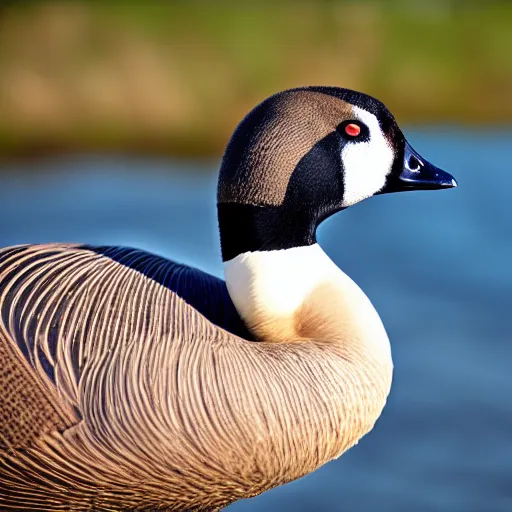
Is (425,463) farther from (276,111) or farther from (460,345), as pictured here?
(276,111)

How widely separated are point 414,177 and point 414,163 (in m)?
0.05

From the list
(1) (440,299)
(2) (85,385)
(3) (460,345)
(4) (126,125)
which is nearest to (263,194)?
(2) (85,385)

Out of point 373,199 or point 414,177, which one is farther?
point 373,199

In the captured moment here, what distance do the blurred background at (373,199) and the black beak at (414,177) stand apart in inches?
94.0

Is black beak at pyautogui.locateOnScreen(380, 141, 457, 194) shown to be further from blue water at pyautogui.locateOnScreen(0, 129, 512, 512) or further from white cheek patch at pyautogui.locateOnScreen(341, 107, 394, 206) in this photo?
blue water at pyautogui.locateOnScreen(0, 129, 512, 512)

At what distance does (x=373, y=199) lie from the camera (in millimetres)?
11484

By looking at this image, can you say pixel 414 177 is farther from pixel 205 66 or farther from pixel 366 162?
pixel 205 66

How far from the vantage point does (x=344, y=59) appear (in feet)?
44.8

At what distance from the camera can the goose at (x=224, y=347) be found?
3494mm

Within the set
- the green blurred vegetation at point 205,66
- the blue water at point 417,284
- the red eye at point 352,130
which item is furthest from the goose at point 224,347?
the green blurred vegetation at point 205,66

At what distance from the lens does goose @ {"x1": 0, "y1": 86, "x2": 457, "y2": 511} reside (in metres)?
3.49

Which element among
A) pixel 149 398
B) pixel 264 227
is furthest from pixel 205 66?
pixel 149 398

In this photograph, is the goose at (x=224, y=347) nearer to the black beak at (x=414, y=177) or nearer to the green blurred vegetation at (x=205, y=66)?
the black beak at (x=414, y=177)

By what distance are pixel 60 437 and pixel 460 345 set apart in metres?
4.65
